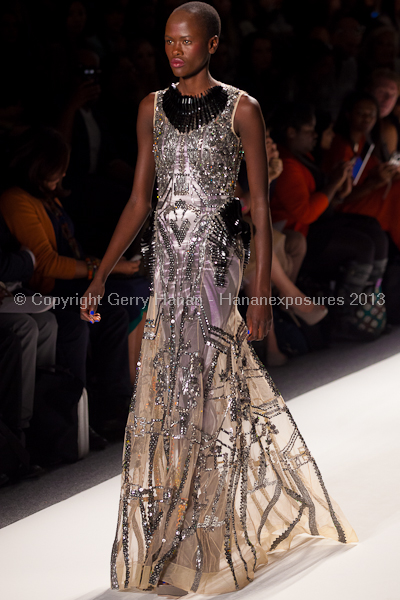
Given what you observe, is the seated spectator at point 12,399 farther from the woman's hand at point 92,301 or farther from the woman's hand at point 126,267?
the woman's hand at point 92,301

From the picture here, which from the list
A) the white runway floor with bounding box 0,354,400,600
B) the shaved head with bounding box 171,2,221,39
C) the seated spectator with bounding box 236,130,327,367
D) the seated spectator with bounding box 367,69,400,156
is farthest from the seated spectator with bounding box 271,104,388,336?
the shaved head with bounding box 171,2,221,39

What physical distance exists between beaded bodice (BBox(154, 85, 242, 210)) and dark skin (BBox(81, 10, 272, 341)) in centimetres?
3

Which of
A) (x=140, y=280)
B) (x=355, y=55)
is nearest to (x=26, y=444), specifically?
(x=140, y=280)

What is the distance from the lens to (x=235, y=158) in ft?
5.98

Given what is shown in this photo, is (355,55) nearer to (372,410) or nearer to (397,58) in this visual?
(397,58)

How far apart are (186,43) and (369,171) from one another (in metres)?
3.89

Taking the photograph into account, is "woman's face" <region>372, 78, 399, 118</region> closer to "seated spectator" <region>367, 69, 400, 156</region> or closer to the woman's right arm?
"seated spectator" <region>367, 69, 400, 156</region>

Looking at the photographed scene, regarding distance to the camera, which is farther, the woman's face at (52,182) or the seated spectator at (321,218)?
the seated spectator at (321,218)

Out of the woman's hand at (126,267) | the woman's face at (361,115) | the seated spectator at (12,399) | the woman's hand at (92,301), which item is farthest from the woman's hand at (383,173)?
the woman's hand at (92,301)

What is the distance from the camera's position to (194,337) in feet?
5.92

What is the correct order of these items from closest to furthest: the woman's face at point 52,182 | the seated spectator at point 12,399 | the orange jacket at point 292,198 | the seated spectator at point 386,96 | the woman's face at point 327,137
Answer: the seated spectator at point 12,399, the woman's face at point 52,182, the orange jacket at point 292,198, the woman's face at point 327,137, the seated spectator at point 386,96

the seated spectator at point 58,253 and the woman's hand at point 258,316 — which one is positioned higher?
the seated spectator at point 58,253

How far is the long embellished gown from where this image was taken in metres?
1.78

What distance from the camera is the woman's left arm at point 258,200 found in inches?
70.1
